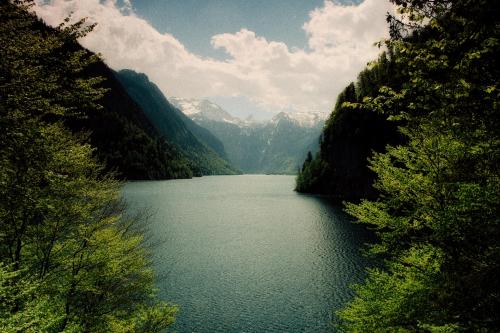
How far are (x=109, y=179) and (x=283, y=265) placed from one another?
32.3 meters

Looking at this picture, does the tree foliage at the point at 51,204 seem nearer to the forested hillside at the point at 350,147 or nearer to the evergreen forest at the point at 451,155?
the evergreen forest at the point at 451,155

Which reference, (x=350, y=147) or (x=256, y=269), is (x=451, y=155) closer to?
(x=256, y=269)

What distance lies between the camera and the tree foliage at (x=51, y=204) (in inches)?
528

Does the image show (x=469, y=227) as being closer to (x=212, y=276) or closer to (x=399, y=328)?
(x=399, y=328)

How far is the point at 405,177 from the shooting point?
18109 mm

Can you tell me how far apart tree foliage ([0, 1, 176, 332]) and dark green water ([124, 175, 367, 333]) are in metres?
10.8

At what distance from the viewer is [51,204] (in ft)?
63.7

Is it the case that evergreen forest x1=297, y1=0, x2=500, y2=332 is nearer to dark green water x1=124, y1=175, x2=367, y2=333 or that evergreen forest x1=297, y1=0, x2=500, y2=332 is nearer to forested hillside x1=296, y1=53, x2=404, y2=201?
dark green water x1=124, y1=175, x2=367, y2=333

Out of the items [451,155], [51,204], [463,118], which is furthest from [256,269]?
[463,118]

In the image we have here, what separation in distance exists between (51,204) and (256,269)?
3296cm

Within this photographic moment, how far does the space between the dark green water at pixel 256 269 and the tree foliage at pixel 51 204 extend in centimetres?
1076

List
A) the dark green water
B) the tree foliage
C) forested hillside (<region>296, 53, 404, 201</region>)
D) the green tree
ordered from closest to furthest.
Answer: the green tree → the tree foliage → the dark green water → forested hillside (<region>296, 53, 404, 201</region>)

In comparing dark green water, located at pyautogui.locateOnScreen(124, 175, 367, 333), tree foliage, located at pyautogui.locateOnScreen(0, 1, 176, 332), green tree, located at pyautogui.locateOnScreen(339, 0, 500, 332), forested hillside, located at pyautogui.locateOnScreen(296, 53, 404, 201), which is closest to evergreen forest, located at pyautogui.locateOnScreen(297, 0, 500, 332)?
green tree, located at pyautogui.locateOnScreen(339, 0, 500, 332)

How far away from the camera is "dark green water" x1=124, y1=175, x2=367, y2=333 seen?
107 ft
